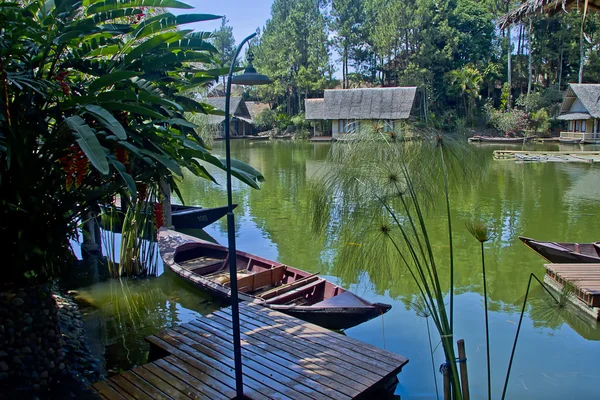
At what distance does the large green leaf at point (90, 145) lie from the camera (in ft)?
10.1

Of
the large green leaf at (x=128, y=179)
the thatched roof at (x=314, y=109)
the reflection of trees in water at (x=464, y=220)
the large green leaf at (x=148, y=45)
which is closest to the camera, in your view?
the large green leaf at (x=128, y=179)

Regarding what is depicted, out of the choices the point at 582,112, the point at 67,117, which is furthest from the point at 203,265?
the point at 582,112

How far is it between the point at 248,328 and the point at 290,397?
1.37 meters

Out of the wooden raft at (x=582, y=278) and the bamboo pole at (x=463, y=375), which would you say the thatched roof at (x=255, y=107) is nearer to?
the wooden raft at (x=582, y=278)

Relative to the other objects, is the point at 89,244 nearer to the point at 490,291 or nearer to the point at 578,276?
the point at 490,291

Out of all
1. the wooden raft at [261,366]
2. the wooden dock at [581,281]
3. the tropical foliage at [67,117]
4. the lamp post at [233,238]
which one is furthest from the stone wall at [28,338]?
the wooden dock at [581,281]

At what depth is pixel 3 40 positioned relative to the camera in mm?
3748

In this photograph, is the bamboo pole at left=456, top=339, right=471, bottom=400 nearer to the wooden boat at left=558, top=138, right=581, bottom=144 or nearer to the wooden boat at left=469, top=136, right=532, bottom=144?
the wooden boat at left=469, top=136, right=532, bottom=144

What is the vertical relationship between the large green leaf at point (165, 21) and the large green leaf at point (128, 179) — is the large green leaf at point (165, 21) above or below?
above

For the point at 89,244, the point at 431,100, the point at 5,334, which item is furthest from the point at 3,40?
the point at 431,100

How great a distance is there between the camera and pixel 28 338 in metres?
4.16

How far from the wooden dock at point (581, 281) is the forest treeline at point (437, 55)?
27915 mm

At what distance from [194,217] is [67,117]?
770 cm

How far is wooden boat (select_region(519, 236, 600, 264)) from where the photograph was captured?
8.00 m
